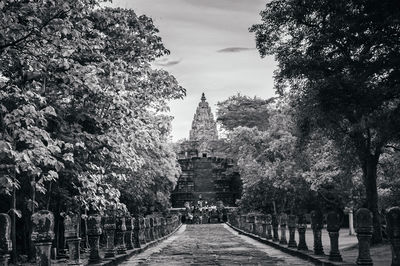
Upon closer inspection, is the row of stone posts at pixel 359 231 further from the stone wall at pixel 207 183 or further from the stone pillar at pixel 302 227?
the stone wall at pixel 207 183

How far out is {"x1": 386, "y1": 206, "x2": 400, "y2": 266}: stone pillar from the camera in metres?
8.25

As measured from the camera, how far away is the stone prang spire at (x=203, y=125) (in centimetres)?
10824

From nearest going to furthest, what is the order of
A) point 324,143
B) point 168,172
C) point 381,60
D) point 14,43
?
point 14,43, point 381,60, point 324,143, point 168,172

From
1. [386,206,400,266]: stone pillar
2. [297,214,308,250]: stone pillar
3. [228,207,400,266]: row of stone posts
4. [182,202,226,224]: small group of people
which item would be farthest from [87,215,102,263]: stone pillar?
[182,202,226,224]: small group of people

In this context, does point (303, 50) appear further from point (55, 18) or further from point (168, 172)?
point (168, 172)

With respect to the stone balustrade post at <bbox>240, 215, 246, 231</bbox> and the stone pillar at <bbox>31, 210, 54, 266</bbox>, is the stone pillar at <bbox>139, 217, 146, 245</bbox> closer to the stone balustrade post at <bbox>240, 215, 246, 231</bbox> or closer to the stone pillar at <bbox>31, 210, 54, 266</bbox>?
the stone pillar at <bbox>31, 210, 54, 266</bbox>

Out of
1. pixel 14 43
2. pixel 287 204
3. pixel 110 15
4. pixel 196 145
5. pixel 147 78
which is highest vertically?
pixel 196 145

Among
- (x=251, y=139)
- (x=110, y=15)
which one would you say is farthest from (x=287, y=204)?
(x=110, y=15)

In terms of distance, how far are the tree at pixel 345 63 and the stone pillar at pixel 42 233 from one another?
7.10 metres

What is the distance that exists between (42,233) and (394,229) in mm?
5520

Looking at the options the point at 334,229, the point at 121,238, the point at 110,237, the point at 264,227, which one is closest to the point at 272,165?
the point at 264,227

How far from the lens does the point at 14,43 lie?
855cm

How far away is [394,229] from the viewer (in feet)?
27.2

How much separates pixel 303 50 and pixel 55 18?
1077cm
